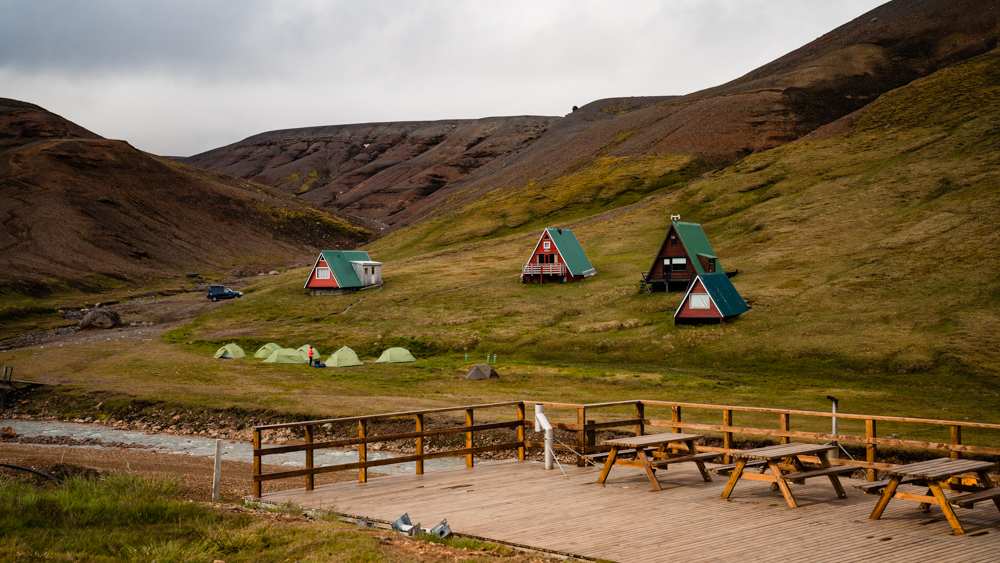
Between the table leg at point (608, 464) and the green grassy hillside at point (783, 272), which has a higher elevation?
the green grassy hillside at point (783, 272)

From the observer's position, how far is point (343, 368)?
4719 centimetres

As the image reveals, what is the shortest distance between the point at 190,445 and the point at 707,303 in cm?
3532

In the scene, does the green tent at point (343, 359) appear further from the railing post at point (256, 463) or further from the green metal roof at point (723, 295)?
the railing post at point (256, 463)

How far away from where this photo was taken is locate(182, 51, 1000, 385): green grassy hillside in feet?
144

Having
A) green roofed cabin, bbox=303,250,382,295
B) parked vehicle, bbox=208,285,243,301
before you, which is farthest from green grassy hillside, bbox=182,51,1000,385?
parked vehicle, bbox=208,285,243,301

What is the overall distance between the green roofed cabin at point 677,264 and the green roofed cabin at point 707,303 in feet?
35.5

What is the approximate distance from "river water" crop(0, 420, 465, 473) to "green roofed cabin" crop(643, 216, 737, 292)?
38.8 m

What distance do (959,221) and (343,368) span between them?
5545cm

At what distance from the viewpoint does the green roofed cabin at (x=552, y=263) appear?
243 ft

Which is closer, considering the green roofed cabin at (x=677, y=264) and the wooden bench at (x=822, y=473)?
the wooden bench at (x=822, y=473)

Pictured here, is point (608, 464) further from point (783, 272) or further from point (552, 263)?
point (552, 263)

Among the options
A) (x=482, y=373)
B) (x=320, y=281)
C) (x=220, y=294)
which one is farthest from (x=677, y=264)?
(x=220, y=294)

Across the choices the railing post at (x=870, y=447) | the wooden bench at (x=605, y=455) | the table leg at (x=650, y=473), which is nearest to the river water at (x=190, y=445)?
the wooden bench at (x=605, y=455)

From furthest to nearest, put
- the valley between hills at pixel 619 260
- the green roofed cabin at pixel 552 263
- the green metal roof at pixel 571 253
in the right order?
the green metal roof at pixel 571 253, the green roofed cabin at pixel 552 263, the valley between hills at pixel 619 260
